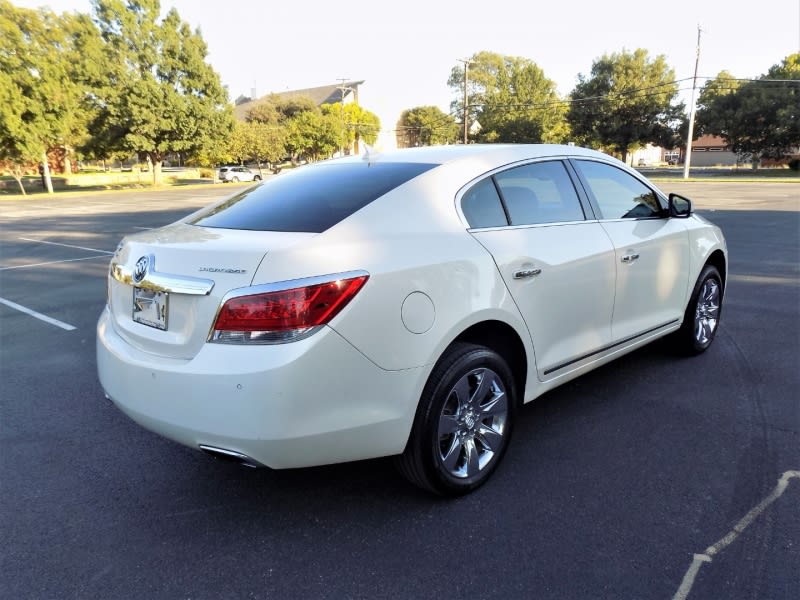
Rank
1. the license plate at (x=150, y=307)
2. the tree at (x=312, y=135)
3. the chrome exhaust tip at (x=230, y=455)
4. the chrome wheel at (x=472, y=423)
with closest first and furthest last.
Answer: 1. the chrome exhaust tip at (x=230, y=455)
2. the license plate at (x=150, y=307)
3. the chrome wheel at (x=472, y=423)
4. the tree at (x=312, y=135)

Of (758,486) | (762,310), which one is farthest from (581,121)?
(758,486)

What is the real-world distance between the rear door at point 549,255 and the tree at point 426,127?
79.1 metres

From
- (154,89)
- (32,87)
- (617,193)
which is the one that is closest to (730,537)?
(617,193)

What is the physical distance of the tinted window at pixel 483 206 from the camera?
301 cm

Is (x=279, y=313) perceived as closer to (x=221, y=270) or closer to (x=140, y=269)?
(x=221, y=270)

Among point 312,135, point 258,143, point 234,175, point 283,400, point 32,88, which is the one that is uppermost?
point 32,88

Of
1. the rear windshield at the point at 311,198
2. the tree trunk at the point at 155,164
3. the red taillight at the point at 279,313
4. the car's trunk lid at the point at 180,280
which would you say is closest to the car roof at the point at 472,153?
the rear windshield at the point at 311,198

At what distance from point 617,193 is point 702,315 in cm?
152

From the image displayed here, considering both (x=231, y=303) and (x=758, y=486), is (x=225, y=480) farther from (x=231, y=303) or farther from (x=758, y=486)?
(x=758, y=486)

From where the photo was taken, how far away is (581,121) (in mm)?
64062

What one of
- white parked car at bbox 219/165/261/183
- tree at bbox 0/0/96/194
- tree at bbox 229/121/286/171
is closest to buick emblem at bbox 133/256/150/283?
tree at bbox 0/0/96/194

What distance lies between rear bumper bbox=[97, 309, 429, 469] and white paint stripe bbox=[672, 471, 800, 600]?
3.95 ft

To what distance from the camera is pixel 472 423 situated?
292 cm

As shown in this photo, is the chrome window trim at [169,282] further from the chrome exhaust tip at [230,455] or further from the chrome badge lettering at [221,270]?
the chrome exhaust tip at [230,455]
